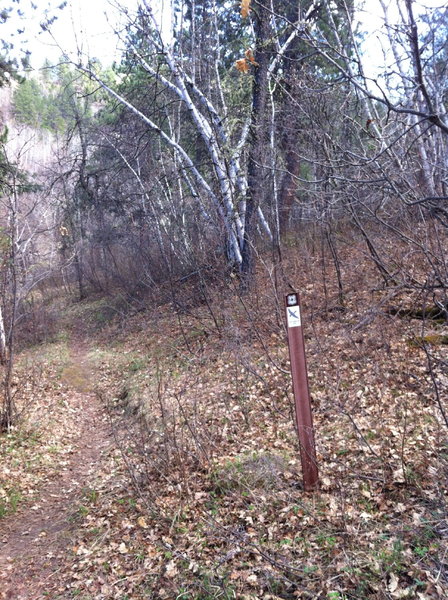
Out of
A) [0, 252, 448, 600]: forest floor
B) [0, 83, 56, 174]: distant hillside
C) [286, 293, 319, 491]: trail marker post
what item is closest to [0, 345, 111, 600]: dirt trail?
[0, 252, 448, 600]: forest floor

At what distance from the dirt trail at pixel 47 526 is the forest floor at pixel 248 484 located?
0.07 feet

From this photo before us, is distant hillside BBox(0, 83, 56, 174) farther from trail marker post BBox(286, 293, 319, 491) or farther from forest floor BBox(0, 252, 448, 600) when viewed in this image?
trail marker post BBox(286, 293, 319, 491)

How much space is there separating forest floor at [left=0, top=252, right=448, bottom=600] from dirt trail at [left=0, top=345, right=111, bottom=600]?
2 centimetres

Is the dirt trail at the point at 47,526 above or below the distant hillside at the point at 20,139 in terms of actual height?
below

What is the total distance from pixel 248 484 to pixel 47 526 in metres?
2.49

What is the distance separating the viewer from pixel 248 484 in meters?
4.95

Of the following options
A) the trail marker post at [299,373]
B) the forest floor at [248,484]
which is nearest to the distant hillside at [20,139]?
the forest floor at [248,484]

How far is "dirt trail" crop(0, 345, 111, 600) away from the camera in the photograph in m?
4.58

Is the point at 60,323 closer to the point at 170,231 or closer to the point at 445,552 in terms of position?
the point at 170,231

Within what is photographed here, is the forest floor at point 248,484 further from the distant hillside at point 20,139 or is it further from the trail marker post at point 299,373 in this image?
the distant hillside at point 20,139

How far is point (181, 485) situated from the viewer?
17.4 ft

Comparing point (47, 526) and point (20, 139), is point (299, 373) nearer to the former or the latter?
point (47, 526)

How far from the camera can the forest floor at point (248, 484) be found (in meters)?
3.70

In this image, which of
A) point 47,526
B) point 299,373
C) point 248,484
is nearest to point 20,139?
point 47,526
